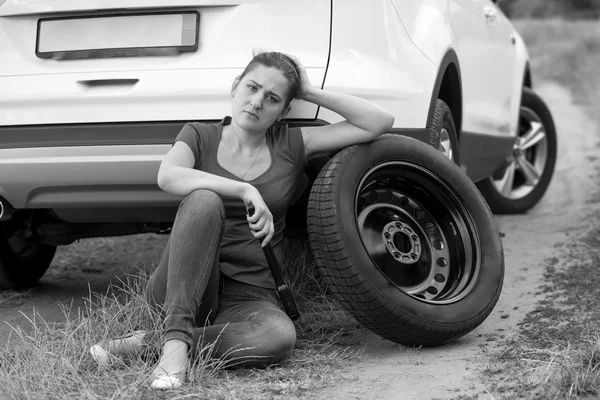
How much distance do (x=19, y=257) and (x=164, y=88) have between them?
1490 millimetres

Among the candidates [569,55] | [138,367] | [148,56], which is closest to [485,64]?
[148,56]

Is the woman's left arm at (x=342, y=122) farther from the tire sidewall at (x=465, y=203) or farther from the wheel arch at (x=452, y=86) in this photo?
the wheel arch at (x=452, y=86)

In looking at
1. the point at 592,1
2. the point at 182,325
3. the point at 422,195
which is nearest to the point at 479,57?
the point at 422,195

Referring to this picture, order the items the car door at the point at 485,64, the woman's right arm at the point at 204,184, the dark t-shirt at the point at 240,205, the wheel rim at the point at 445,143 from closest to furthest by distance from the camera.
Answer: the woman's right arm at the point at 204,184, the dark t-shirt at the point at 240,205, the wheel rim at the point at 445,143, the car door at the point at 485,64

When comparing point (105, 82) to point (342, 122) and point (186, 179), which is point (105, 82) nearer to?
point (186, 179)

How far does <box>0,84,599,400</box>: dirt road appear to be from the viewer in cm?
314

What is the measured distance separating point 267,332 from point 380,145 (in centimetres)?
88

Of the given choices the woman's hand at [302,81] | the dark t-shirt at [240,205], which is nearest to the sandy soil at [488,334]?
the dark t-shirt at [240,205]

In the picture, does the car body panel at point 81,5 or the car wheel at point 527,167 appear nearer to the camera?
the car body panel at point 81,5

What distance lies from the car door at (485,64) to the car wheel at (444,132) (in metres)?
0.27

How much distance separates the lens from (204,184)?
3398 mm

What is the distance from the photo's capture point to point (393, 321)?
3449 millimetres

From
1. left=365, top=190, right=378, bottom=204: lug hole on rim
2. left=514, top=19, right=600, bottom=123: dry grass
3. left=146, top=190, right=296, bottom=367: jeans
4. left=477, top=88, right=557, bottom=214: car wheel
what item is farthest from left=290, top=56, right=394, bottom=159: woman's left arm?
left=514, top=19, right=600, bottom=123: dry grass

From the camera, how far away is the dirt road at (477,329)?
3.14 metres
